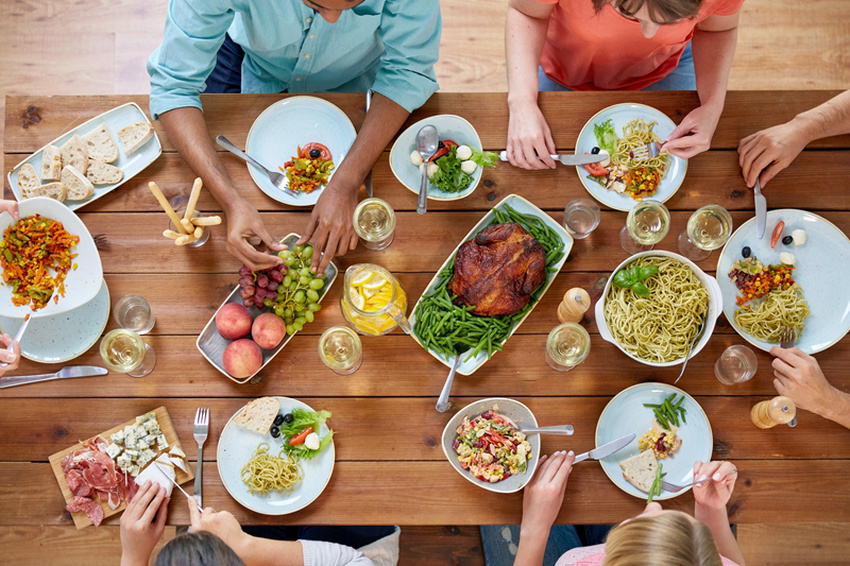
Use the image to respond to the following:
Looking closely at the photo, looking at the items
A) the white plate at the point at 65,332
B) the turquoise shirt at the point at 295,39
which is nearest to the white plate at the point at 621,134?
the turquoise shirt at the point at 295,39

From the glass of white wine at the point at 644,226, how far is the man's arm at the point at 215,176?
1.24 meters

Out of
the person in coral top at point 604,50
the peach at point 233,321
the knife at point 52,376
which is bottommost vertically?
the knife at point 52,376

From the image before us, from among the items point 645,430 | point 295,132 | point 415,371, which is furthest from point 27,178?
point 645,430

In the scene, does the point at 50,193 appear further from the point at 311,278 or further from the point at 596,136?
the point at 596,136

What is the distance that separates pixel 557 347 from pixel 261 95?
4.69ft

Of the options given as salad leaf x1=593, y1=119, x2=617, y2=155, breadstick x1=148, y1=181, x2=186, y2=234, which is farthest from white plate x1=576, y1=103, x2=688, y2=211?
breadstick x1=148, y1=181, x2=186, y2=234

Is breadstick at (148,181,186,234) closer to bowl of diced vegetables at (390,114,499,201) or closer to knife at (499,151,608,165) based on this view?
bowl of diced vegetables at (390,114,499,201)

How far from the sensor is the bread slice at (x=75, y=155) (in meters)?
2.06

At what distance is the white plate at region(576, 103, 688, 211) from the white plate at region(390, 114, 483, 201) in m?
0.40

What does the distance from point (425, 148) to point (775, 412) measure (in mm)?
1503

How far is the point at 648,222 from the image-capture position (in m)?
2.06

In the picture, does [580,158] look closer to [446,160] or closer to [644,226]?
[644,226]

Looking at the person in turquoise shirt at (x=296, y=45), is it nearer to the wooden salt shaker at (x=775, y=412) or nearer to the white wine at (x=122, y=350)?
the white wine at (x=122, y=350)

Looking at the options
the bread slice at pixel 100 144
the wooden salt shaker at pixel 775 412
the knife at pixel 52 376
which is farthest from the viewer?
the bread slice at pixel 100 144
